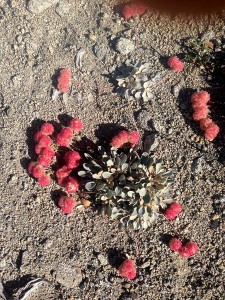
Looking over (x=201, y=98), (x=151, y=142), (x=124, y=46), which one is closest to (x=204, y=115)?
(x=201, y=98)

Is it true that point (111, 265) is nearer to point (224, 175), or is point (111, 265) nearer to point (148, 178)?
point (148, 178)

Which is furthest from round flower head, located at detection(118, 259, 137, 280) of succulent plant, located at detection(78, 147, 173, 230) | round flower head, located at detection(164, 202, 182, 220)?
round flower head, located at detection(164, 202, 182, 220)

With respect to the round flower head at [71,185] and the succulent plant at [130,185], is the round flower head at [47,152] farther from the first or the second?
the succulent plant at [130,185]

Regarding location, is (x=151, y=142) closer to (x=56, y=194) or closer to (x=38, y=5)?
(x=56, y=194)

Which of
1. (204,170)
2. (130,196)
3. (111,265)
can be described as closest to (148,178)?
(130,196)

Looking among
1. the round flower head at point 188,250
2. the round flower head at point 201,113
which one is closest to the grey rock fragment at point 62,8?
the round flower head at point 201,113
